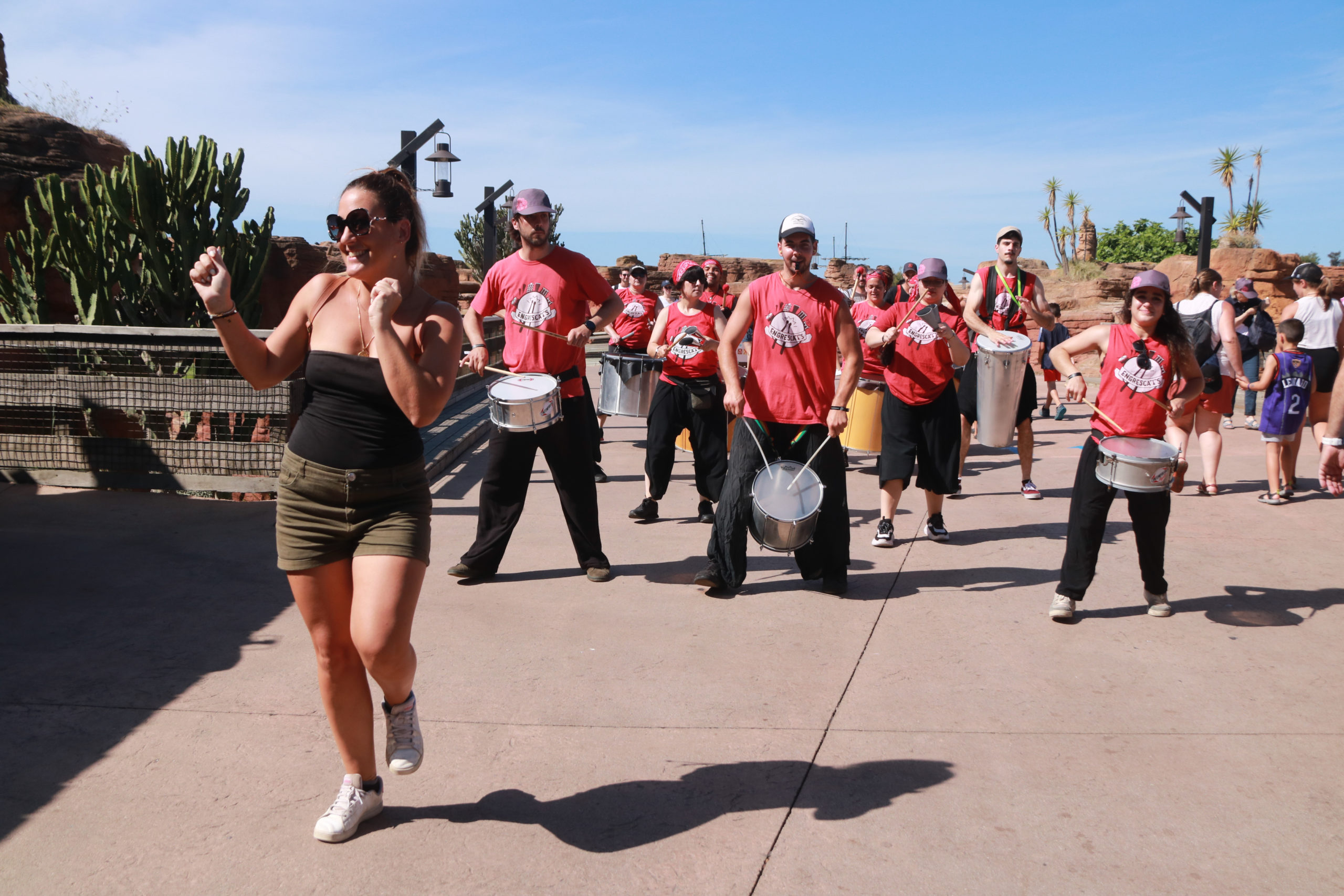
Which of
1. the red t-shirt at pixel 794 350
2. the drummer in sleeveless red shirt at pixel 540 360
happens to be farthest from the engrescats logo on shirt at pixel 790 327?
the drummer in sleeveless red shirt at pixel 540 360

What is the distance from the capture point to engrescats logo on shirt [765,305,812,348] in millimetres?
5637

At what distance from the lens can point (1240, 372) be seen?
29.3 feet

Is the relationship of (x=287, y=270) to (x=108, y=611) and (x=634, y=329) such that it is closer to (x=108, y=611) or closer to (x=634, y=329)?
(x=634, y=329)

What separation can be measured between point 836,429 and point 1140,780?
7.89ft

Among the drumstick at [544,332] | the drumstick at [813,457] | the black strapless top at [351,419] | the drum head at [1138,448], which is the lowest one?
the drumstick at [813,457]

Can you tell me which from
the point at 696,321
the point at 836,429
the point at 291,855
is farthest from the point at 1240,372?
the point at 291,855

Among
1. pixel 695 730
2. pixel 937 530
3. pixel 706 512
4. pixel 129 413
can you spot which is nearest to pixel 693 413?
pixel 706 512

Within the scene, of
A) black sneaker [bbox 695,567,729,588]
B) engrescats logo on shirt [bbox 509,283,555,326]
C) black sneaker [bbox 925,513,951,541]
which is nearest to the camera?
black sneaker [bbox 695,567,729,588]

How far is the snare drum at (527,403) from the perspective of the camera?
5473 millimetres

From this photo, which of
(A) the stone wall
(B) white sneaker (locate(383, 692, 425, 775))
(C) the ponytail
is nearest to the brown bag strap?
(C) the ponytail

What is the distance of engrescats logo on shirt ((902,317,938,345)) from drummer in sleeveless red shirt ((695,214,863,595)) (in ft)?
4.35

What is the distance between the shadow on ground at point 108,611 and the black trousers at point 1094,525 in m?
3.93

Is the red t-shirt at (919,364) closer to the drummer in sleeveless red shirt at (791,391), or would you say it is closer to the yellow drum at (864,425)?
the drummer in sleeveless red shirt at (791,391)

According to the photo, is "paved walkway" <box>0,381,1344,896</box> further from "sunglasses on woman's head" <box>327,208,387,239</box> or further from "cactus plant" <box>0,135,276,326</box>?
"cactus plant" <box>0,135,276,326</box>
